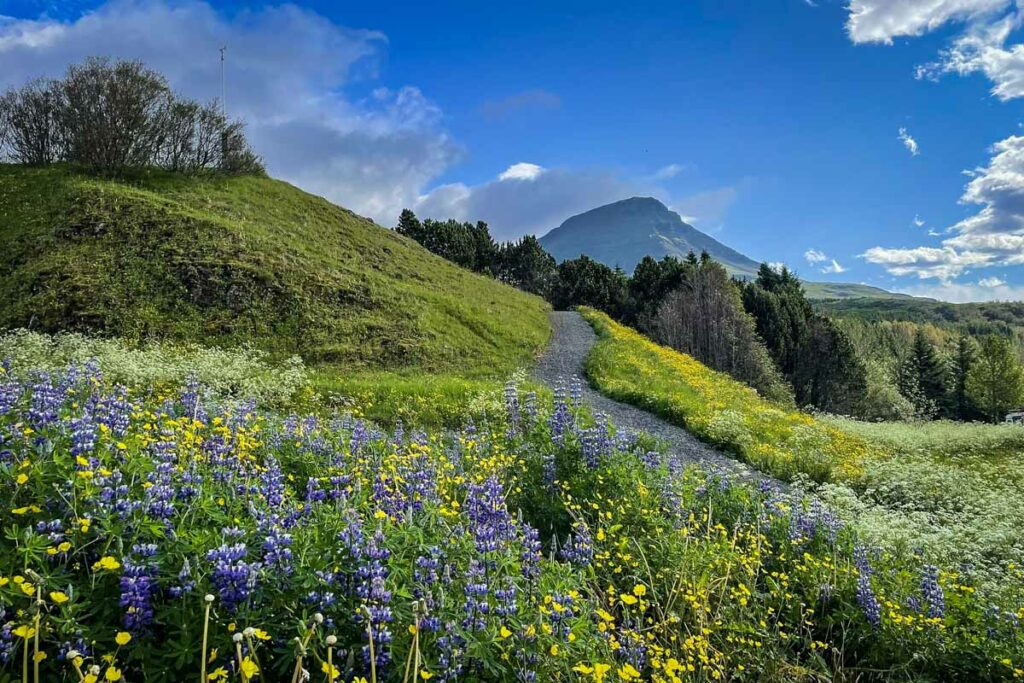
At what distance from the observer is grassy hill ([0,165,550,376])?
2105 cm

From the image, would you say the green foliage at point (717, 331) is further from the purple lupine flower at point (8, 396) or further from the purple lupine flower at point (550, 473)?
the purple lupine flower at point (8, 396)

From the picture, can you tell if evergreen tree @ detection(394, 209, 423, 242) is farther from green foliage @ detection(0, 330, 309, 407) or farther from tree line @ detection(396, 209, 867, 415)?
green foliage @ detection(0, 330, 309, 407)

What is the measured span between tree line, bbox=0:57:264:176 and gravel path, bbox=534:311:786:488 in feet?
91.2

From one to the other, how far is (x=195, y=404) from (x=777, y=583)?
5757 mm

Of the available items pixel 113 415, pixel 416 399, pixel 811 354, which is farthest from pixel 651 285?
pixel 113 415

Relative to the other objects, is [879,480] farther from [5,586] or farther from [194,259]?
[194,259]

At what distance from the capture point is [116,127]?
111ft

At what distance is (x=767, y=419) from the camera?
1691 cm

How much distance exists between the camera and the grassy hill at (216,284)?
69.1ft

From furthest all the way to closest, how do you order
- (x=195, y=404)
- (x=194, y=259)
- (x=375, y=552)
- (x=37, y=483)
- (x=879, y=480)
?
(x=194, y=259), (x=879, y=480), (x=195, y=404), (x=37, y=483), (x=375, y=552)

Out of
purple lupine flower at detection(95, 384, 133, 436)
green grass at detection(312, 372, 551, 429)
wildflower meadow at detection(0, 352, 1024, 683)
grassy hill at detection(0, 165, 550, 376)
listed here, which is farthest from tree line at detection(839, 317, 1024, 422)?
purple lupine flower at detection(95, 384, 133, 436)

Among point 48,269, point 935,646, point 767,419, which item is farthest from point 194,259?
point 935,646

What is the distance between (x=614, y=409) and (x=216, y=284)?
17967 mm

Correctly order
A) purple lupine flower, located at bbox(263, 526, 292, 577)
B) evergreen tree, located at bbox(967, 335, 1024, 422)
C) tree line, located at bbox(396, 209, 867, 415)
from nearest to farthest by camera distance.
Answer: purple lupine flower, located at bbox(263, 526, 292, 577) → tree line, located at bbox(396, 209, 867, 415) → evergreen tree, located at bbox(967, 335, 1024, 422)
